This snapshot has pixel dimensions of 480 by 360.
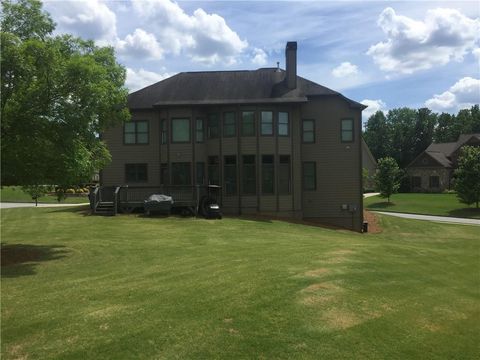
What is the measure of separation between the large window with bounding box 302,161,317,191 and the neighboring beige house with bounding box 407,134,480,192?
5227 centimetres

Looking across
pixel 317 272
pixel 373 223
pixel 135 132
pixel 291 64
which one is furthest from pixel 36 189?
pixel 373 223

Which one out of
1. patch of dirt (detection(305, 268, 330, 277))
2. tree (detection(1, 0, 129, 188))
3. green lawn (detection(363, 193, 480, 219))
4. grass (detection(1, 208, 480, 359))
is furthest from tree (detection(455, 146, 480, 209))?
tree (detection(1, 0, 129, 188))

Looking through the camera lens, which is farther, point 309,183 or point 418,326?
point 309,183

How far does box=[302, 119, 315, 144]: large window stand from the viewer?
30506 mm

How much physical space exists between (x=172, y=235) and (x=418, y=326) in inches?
463

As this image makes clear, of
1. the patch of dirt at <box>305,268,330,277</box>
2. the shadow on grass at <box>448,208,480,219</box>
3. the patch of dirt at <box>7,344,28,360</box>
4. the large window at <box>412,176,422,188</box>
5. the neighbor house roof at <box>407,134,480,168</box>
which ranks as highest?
the neighbor house roof at <box>407,134,480,168</box>

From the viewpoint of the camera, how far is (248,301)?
7.89 metres

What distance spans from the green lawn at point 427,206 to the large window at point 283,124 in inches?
958

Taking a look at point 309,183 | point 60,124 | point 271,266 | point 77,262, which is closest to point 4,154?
point 60,124

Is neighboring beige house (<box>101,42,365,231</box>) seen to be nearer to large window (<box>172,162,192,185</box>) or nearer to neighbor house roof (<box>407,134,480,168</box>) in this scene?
Answer: large window (<box>172,162,192,185</box>)

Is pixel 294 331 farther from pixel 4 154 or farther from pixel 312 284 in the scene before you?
pixel 4 154

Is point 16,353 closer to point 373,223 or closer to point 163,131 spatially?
point 163,131

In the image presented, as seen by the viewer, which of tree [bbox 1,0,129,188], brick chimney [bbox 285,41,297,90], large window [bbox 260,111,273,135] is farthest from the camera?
brick chimney [bbox 285,41,297,90]

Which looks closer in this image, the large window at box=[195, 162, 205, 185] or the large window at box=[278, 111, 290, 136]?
the large window at box=[278, 111, 290, 136]
